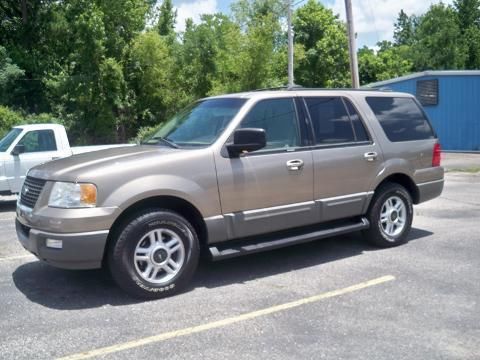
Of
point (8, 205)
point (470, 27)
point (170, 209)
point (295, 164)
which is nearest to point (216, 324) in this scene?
point (170, 209)

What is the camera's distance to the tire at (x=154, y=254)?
500 centimetres

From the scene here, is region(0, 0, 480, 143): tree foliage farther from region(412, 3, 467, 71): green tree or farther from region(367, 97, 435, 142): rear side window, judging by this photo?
region(367, 97, 435, 142): rear side window

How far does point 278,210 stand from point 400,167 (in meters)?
2.00

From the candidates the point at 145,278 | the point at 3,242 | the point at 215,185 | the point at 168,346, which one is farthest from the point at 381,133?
the point at 3,242

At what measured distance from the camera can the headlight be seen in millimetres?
4871

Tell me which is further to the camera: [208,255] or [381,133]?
[381,133]

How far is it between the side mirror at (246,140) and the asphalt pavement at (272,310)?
4.46 ft

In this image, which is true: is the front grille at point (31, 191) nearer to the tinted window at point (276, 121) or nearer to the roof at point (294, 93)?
the tinted window at point (276, 121)

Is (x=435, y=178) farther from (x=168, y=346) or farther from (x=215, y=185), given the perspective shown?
(x=168, y=346)

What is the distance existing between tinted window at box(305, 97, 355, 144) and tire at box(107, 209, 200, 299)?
195 cm

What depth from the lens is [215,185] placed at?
17.8 feet

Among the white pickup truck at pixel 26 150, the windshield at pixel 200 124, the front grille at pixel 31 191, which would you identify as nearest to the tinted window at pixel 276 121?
the windshield at pixel 200 124

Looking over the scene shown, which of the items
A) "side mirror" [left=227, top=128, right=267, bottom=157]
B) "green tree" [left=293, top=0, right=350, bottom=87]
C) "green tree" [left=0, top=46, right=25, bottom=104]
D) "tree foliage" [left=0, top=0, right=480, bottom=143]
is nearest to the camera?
"side mirror" [left=227, top=128, right=267, bottom=157]

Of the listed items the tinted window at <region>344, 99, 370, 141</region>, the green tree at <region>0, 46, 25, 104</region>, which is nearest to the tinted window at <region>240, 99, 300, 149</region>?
the tinted window at <region>344, 99, 370, 141</region>
